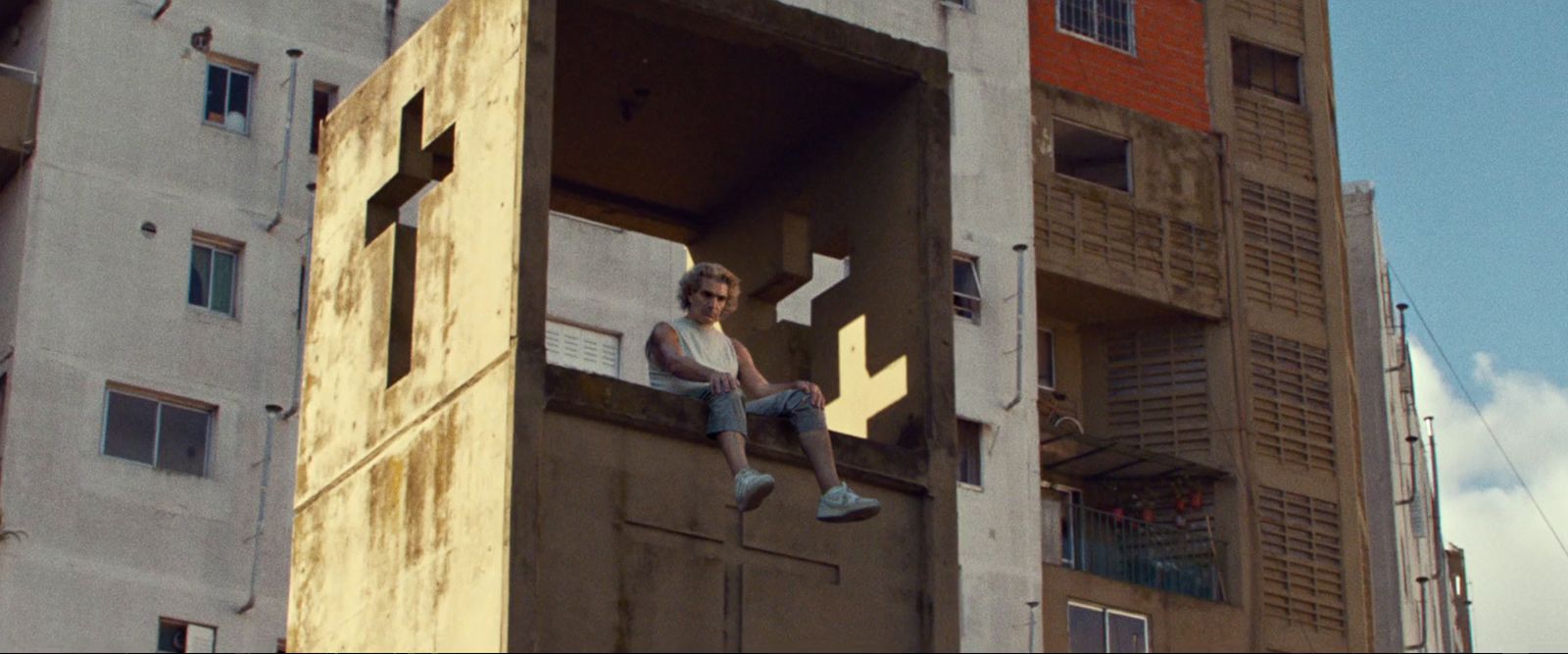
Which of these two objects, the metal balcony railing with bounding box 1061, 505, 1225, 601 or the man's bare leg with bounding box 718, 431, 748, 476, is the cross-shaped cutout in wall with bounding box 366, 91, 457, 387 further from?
the metal balcony railing with bounding box 1061, 505, 1225, 601

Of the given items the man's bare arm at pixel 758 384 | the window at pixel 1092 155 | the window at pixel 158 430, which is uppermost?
the window at pixel 1092 155

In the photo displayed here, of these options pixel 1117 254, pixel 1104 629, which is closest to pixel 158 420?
pixel 1104 629

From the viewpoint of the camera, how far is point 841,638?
69.2ft

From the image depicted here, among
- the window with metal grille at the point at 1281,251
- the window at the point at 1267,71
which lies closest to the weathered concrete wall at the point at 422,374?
the window with metal grille at the point at 1281,251

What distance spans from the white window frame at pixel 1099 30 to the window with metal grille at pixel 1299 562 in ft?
21.9

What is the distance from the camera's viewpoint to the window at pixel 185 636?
37.1 meters

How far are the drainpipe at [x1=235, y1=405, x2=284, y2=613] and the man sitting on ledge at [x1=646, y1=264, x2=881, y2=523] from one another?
17059 mm

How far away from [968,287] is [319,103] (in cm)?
949

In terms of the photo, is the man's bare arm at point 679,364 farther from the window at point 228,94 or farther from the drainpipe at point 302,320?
the window at point 228,94

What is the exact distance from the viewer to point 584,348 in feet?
137

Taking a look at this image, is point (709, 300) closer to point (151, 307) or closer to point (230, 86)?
point (151, 307)

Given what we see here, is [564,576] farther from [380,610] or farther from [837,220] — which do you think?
[837,220]

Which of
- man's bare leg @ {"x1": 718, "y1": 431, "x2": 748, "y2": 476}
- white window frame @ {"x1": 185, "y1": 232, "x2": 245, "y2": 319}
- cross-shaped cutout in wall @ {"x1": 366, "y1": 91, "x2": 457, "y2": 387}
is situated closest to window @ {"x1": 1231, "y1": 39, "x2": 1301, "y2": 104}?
white window frame @ {"x1": 185, "y1": 232, "x2": 245, "y2": 319}

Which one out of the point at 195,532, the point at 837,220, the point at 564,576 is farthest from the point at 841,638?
the point at 195,532
